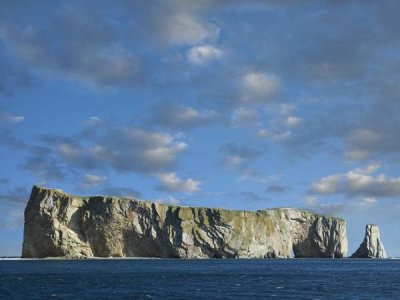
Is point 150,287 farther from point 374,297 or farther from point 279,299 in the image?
point 374,297

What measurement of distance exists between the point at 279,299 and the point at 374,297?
13.3m

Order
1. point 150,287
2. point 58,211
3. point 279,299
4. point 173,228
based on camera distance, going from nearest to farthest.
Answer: point 279,299
point 150,287
point 58,211
point 173,228

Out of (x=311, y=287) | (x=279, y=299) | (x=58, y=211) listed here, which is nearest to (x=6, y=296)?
(x=279, y=299)

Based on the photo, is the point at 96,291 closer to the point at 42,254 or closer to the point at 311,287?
the point at 311,287

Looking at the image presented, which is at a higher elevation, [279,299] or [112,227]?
[112,227]

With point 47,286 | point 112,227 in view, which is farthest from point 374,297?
point 112,227

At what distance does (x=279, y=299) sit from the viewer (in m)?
62.6

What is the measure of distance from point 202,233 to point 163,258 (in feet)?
54.1

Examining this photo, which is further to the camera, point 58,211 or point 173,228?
point 173,228

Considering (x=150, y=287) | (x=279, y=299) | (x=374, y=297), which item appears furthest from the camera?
(x=150, y=287)

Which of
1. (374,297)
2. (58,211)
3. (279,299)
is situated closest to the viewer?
(279,299)

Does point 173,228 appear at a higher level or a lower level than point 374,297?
higher

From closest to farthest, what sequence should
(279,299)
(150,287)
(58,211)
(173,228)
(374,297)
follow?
(279,299)
(374,297)
(150,287)
(58,211)
(173,228)

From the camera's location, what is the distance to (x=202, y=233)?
Answer: 18825cm
